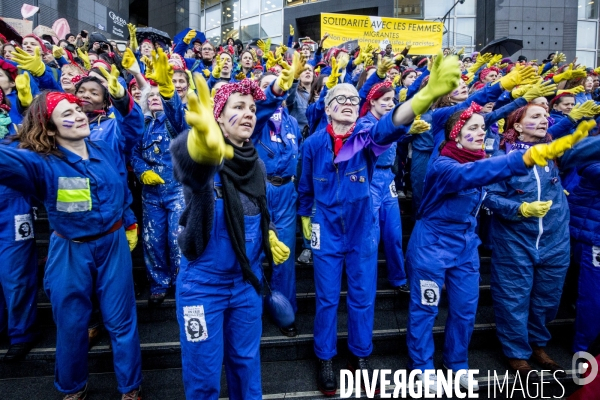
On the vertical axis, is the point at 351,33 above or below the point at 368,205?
above

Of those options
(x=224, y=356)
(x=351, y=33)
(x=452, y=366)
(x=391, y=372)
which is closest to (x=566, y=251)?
(x=452, y=366)

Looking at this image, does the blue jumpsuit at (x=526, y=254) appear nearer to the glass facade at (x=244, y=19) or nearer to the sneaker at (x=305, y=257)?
the sneaker at (x=305, y=257)

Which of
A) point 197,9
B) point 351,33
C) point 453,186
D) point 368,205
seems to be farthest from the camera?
point 197,9

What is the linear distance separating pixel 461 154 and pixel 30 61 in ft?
13.0

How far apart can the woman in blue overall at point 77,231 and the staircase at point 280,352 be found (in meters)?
0.42

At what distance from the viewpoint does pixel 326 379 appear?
2.81 metres

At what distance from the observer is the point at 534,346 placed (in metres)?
3.25

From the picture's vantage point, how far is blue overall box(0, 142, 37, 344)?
282 centimetres

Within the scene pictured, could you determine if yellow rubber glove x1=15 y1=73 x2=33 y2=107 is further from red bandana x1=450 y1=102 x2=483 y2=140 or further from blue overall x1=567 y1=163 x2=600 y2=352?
blue overall x1=567 y1=163 x2=600 y2=352

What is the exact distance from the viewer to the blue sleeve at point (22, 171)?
6.52ft

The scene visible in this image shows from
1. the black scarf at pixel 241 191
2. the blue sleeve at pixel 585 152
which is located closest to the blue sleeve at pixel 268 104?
the black scarf at pixel 241 191

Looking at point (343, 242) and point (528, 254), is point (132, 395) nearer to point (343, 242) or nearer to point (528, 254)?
point (343, 242)

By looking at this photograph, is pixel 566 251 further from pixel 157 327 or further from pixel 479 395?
pixel 157 327

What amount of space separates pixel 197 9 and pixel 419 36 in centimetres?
1369
